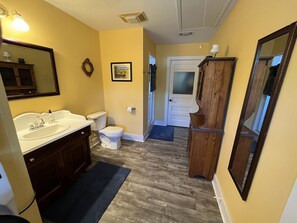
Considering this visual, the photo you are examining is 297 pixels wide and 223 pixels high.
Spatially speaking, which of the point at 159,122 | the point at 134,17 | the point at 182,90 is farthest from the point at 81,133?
the point at 182,90

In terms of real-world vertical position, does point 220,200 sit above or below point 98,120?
below

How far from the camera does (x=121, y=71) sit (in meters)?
2.77

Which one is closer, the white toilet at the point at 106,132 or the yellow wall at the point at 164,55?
the white toilet at the point at 106,132

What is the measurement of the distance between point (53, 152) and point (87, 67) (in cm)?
170

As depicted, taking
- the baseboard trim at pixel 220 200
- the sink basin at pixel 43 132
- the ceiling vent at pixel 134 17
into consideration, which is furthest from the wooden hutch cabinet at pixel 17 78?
the baseboard trim at pixel 220 200

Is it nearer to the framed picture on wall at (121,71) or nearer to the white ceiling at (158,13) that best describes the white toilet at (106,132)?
the framed picture on wall at (121,71)

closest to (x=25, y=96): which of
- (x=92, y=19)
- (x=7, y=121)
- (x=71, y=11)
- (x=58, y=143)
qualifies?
(x=58, y=143)

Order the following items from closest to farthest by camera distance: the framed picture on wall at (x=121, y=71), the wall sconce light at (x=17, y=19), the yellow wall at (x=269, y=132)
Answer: the yellow wall at (x=269, y=132) < the wall sconce light at (x=17, y=19) < the framed picture on wall at (x=121, y=71)

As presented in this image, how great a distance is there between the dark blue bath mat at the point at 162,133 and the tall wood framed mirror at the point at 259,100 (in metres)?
2.03

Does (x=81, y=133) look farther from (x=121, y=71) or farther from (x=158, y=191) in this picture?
(x=121, y=71)

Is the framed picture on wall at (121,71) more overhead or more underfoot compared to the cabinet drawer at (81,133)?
more overhead

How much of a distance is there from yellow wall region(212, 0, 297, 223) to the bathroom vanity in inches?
74.7

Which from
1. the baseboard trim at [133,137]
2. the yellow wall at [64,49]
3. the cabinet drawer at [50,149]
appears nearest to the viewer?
the cabinet drawer at [50,149]

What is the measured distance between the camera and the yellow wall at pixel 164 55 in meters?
3.38
